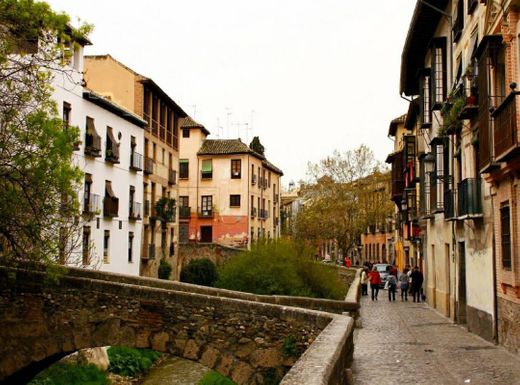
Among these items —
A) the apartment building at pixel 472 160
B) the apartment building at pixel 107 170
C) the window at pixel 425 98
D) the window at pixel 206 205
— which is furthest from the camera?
the window at pixel 206 205

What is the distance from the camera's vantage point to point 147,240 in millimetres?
38844

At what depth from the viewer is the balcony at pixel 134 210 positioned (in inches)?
1372

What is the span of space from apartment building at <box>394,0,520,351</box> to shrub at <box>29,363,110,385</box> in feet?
37.6

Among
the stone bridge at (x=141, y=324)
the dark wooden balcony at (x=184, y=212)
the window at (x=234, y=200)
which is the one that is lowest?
the stone bridge at (x=141, y=324)

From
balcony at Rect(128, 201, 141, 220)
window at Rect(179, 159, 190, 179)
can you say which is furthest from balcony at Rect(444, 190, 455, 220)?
window at Rect(179, 159, 190, 179)

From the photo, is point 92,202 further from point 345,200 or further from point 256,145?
point 256,145

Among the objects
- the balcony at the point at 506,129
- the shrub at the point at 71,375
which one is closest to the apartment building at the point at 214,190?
the shrub at the point at 71,375

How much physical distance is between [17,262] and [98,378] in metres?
8.11

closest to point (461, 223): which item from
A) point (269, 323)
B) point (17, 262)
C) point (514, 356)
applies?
point (514, 356)

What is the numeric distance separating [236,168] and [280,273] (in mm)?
36875

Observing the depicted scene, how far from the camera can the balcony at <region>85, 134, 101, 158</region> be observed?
29297mm

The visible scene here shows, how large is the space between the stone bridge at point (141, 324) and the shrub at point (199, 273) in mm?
25425

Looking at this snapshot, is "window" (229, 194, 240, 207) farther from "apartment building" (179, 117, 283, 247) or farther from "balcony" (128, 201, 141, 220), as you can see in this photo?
"balcony" (128, 201, 141, 220)

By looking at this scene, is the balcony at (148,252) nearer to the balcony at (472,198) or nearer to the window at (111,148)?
the window at (111,148)
